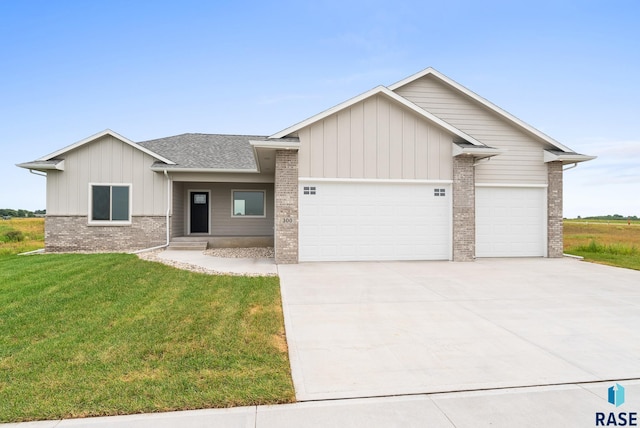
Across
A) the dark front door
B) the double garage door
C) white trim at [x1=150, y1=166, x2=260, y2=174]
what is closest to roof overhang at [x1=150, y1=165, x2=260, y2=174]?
white trim at [x1=150, y1=166, x2=260, y2=174]

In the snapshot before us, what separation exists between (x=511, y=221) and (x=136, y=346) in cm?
1248

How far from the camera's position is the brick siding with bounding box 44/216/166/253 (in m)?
13.3

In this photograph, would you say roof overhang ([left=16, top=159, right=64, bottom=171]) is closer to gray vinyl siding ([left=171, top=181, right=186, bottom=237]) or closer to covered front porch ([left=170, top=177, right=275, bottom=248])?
gray vinyl siding ([left=171, top=181, right=186, bottom=237])

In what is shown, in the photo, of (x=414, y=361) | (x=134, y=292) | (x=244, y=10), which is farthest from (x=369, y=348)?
(x=244, y=10)

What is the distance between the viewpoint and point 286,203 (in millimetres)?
10414

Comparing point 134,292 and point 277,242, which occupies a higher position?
point 277,242

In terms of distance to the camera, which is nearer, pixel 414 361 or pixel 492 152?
pixel 414 361

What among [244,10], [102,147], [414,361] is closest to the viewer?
[414,361]

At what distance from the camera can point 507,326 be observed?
16.4 feet

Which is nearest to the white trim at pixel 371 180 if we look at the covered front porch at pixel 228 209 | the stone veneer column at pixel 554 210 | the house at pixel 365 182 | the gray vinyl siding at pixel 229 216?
the house at pixel 365 182

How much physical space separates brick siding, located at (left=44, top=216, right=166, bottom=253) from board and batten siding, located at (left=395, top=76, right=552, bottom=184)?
445 inches

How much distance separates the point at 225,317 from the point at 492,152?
964 cm

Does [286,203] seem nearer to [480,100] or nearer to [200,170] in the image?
[200,170]

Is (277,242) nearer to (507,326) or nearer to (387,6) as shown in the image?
(507,326)
